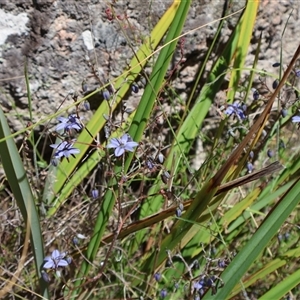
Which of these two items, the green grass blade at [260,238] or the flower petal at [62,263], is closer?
the green grass blade at [260,238]

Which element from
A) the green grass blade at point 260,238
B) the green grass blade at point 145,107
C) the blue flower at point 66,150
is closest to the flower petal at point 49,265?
the green grass blade at point 145,107

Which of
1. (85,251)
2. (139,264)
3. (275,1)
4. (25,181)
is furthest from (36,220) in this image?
(275,1)

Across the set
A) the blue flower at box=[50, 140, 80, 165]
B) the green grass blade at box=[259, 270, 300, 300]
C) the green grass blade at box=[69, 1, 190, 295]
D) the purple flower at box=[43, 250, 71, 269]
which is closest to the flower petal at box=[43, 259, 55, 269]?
the purple flower at box=[43, 250, 71, 269]

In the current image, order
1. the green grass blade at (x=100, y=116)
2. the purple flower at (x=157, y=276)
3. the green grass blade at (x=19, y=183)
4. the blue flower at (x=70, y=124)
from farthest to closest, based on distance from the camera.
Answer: the green grass blade at (x=100, y=116)
the purple flower at (x=157, y=276)
the blue flower at (x=70, y=124)
the green grass blade at (x=19, y=183)

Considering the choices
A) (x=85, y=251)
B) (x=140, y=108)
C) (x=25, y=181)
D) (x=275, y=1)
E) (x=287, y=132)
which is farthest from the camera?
(x=287, y=132)

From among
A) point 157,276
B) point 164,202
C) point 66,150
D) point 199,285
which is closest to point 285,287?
point 199,285

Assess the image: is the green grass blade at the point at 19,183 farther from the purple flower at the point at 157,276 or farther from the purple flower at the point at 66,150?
the purple flower at the point at 157,276

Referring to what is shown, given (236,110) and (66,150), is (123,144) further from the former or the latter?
(236,110)

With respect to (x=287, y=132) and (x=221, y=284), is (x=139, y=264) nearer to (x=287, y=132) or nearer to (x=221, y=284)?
(x=221, y=284)

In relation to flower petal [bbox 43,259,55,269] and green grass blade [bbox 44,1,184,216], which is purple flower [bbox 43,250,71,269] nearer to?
flower petal [bbox 43,259,55,269]
